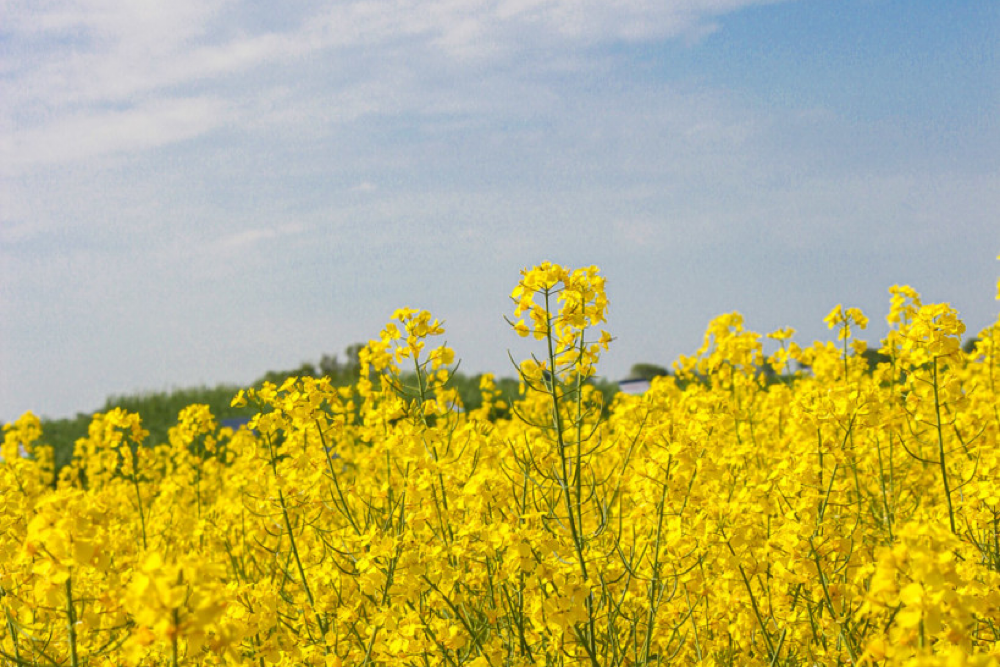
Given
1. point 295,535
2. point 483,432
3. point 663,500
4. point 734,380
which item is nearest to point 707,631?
point 663,500

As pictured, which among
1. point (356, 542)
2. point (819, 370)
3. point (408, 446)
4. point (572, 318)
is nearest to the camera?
point (572, 318)

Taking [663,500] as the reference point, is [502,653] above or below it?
below

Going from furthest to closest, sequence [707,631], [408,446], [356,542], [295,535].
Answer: [295,535] → [707,631] → [356,542] → [408,446]

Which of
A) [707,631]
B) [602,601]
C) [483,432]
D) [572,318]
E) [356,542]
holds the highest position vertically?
[572,318]

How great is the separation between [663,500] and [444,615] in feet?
4.36

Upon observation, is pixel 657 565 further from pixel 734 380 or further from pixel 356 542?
pixel 734 380

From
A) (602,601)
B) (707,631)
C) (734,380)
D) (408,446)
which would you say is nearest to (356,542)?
(408,446)

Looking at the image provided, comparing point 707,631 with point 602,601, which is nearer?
point 602,601

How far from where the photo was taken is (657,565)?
352 centimetres

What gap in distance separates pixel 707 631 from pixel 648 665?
0.61 meters

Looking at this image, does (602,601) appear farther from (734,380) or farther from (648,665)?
(734,380)

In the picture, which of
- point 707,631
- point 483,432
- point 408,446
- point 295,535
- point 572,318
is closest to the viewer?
point 572,318

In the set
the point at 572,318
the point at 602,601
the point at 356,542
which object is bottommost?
the point at 602,601

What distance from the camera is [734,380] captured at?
6961 mm
